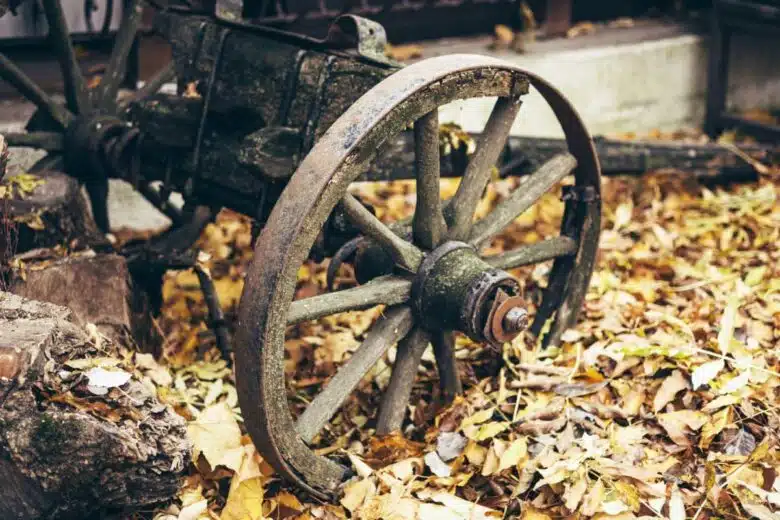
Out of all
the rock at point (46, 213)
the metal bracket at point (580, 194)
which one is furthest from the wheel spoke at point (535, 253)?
the rock at point (46, 213)

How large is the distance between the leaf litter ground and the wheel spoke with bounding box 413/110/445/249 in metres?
0.37

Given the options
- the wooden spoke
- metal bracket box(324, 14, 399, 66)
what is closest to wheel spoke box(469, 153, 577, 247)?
the wooden spoke

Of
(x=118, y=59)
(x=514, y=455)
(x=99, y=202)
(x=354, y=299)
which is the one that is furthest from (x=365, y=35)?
(x=99, y=202)

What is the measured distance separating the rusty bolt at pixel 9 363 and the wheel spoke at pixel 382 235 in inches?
34.0

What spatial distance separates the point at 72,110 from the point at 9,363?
5.82ft

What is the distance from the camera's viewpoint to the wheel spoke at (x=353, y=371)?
2.54 m

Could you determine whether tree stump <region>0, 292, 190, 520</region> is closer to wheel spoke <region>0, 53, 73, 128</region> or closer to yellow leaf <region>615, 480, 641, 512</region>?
yellow leaf <region>615, 480, 641, 512</region>

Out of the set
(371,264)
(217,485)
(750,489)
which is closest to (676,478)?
(750,489)

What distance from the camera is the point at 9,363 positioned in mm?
2154

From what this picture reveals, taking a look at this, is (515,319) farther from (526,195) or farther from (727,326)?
(727,326)

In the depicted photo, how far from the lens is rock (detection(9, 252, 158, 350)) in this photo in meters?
2.97

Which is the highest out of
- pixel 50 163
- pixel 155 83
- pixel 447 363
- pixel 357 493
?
pixel 155 83

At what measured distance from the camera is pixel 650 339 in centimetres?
314

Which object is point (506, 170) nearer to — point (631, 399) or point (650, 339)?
point (650, 339)
